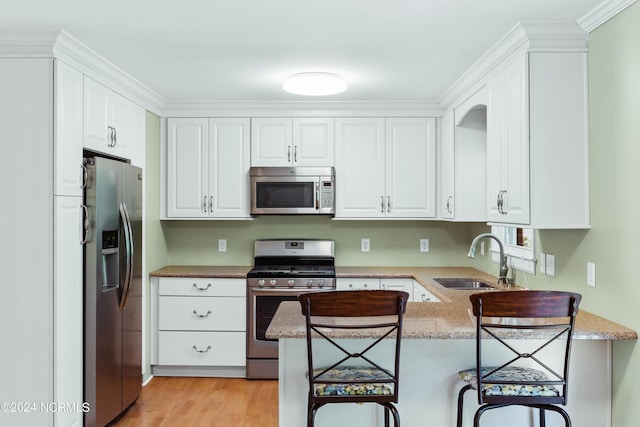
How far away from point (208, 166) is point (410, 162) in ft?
5.69

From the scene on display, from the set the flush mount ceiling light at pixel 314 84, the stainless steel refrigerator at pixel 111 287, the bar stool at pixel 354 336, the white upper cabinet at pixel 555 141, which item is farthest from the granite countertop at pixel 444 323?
the flush mount ceiling light at pixel 314 84

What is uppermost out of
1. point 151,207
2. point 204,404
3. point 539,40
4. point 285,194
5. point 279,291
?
point 539,40

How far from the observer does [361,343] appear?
211 centimetres

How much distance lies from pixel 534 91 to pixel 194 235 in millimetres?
3154

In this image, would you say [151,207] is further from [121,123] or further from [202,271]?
[121,123]

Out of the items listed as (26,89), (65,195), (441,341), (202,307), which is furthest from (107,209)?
(441,341)

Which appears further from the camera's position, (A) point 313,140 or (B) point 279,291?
(A) point 313,140

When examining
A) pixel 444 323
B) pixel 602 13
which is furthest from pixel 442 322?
pixel 602 13

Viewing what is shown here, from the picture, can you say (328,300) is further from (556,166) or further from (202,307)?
(202,307)

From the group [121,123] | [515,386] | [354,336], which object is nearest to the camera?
[515,386]

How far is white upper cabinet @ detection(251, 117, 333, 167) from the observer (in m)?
4.01

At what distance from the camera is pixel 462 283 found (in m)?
3.60

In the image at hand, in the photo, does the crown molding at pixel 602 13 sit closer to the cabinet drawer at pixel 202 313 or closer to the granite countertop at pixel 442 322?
the granite countertop at pixel 442 322

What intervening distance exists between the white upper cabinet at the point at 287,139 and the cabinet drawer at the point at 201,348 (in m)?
1.48
